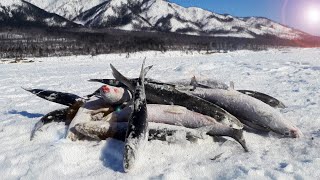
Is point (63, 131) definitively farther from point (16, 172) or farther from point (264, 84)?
point (264, 84)

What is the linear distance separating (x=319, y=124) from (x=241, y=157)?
238cm

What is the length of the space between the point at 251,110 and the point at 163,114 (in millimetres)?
1452

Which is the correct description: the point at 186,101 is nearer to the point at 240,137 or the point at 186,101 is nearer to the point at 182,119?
the point at 182,119

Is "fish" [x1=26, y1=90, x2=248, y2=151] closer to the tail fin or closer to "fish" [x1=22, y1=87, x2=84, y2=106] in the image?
the tail fin

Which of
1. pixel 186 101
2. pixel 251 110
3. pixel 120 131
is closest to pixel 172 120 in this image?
pixel 186 101

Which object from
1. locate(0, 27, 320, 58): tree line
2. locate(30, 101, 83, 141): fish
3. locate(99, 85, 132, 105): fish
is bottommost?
locate(0, 27, 320, 58): tree line

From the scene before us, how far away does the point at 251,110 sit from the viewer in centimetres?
637

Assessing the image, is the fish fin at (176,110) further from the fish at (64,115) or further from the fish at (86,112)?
the fish at (64,115)

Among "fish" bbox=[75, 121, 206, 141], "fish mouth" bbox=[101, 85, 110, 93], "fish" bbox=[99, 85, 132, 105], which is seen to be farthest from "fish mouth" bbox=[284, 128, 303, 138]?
"fish mouth" bbox=[101, 85, 110, 93]

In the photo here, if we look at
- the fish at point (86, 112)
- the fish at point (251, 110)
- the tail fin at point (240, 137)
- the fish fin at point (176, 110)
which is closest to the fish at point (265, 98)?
the fish at point (251, 110)

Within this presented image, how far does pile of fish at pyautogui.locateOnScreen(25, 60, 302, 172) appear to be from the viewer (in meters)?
5.66

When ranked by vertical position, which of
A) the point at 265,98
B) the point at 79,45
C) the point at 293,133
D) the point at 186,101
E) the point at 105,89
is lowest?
the point at 79,45

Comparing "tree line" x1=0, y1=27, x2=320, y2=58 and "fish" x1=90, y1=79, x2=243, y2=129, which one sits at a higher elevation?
"fish" x1=90, y1=79, x2=243, y2=129

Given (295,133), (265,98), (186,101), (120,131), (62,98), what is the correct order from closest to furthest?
(120,131), (295,133), (186,101), (62,98), (265,98)
